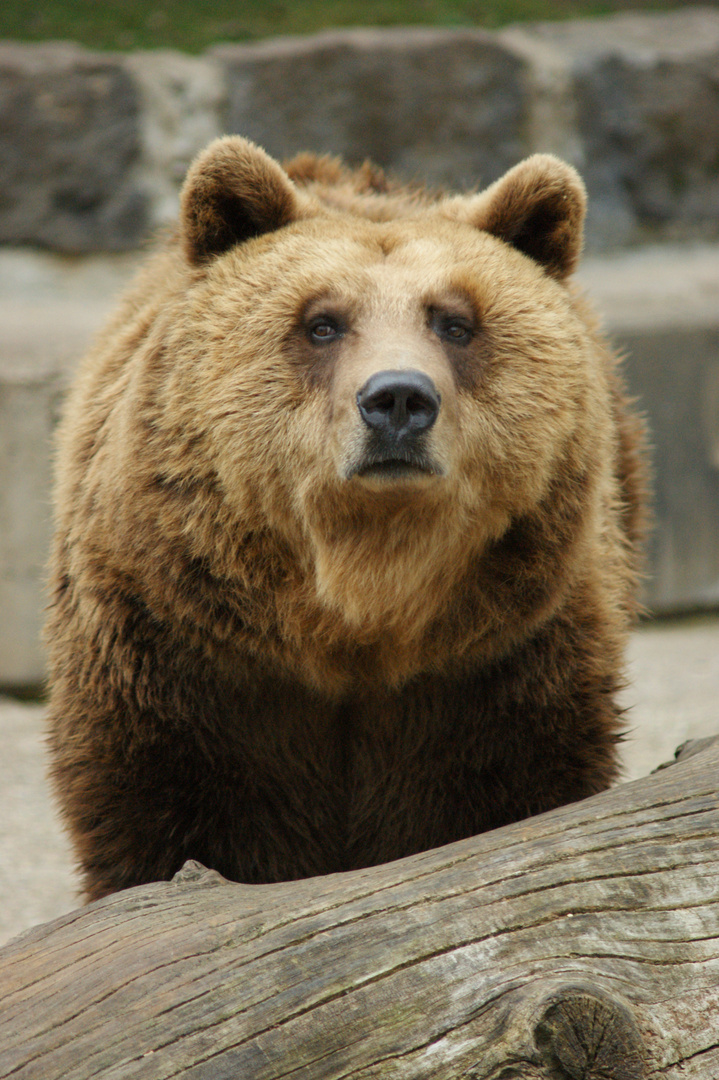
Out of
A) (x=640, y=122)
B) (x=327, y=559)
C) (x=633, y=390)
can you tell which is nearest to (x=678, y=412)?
(x=633, y=390)

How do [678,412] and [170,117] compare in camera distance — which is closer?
[170,117]

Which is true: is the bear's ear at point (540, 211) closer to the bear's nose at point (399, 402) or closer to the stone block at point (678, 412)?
the bear's nose at point (399, 402)

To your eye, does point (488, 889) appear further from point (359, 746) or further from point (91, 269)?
point (91, 269)

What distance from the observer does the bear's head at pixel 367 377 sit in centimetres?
317

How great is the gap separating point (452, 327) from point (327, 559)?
720 millimetres

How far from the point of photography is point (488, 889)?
2.51m

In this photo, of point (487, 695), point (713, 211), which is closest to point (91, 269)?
point (713, 211)

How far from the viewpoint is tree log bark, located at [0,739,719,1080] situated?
228 cm

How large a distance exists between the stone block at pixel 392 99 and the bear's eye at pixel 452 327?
3972 millimetres

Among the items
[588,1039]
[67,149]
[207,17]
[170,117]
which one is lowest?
[588,1039]

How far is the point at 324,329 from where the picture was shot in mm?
→ 3307

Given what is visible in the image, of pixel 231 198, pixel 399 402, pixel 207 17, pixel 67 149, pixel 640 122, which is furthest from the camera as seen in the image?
pixel 640 122

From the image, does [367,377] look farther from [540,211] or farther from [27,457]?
[27,457]

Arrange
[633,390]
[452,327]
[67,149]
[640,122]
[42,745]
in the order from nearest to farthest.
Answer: [452,327]
[42,745]
[67,149]
[633,390]
[640,122]
